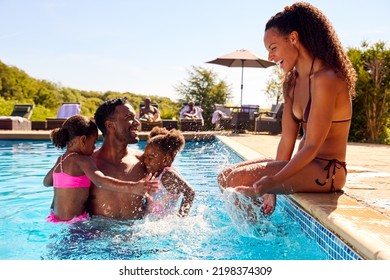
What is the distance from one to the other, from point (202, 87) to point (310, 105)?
72.6ft

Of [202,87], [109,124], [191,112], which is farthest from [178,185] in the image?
[202,87]

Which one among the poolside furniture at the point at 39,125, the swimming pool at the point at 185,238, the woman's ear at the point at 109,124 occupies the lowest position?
the poolside furniture at the point at 39,125

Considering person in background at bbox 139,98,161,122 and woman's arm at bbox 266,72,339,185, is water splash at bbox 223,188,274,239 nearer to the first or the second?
woman's arm at bbox 266,72,339,185

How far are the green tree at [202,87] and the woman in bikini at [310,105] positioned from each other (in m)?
21.5

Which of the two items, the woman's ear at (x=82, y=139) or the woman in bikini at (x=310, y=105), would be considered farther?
the woman's ear at (x=82, y=139)

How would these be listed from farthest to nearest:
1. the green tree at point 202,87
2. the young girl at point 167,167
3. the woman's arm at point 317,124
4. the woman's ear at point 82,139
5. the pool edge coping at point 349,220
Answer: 1. the green tree at point 202,87
2. the young girl at point 167,167
3. the woman's ear at point 82,139
4. the woman's arm at point 317,124
5. the pool edge coping at point 349,220

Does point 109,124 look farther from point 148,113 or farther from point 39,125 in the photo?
point 39,125

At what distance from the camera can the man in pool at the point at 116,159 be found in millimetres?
3166

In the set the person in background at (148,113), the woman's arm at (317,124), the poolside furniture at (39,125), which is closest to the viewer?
the woman's arm at (317,124)

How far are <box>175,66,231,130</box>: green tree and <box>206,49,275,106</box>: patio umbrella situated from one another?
6.38 meters

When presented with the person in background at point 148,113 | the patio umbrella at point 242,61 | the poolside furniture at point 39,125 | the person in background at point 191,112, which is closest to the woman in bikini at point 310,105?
the person in background at point 148,113

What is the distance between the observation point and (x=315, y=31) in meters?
3.02

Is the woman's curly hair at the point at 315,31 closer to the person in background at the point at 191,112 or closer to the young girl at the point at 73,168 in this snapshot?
the young girl at the point at 73,168
